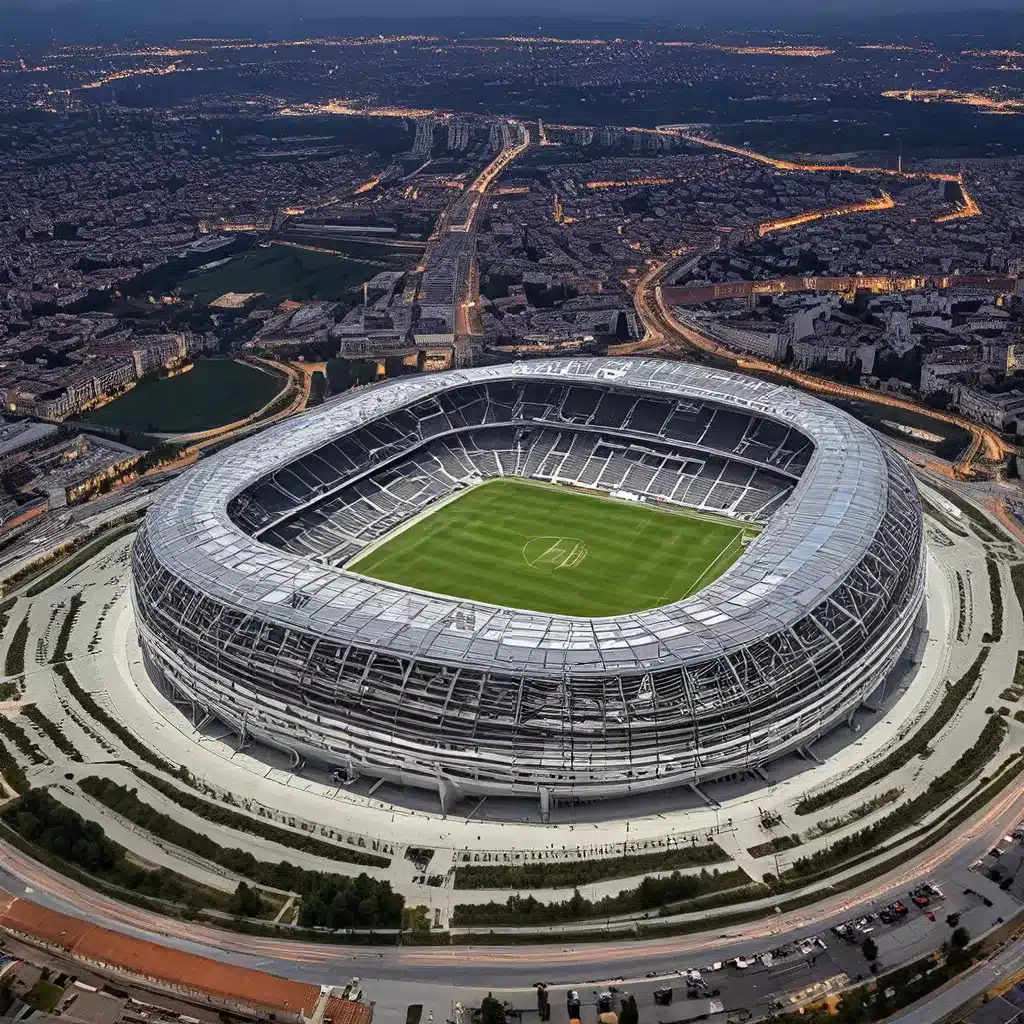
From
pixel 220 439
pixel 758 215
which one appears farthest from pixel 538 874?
pixel 758 215

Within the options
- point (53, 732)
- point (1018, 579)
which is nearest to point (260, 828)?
point (53, 732)

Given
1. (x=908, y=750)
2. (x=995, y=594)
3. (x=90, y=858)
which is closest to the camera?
(x=90, y=858)

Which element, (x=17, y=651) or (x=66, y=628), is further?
(x=66, y=628)

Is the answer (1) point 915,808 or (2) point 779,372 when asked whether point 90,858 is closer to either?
(1) point 915,808

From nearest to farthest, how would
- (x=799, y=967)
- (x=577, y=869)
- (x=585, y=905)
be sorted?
1. (x=799, y=967)
2. (x=585, y=905)
3. (x=577, y=869)

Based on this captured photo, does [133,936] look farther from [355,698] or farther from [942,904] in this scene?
[942,904]

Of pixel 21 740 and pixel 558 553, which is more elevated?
pixel 558 553
